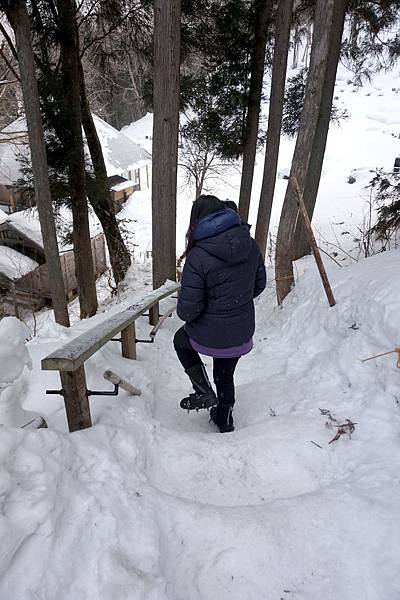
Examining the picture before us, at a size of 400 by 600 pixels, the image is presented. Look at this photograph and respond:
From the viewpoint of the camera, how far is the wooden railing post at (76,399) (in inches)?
90.4

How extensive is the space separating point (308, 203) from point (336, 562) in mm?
8422

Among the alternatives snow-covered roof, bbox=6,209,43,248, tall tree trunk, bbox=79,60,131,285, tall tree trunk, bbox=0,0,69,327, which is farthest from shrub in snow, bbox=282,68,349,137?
snow-covered roof, bbox=6,209,43,248

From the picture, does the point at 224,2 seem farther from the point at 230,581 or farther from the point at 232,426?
the point at 230,581

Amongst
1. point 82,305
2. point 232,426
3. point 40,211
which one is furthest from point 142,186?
point 232,426

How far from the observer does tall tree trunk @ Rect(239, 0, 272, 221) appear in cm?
822

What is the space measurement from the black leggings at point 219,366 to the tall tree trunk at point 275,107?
7363 mm

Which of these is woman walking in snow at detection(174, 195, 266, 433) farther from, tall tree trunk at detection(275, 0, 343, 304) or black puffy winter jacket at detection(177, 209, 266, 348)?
tall tree trunk at detection(275, 0, 343, 304)

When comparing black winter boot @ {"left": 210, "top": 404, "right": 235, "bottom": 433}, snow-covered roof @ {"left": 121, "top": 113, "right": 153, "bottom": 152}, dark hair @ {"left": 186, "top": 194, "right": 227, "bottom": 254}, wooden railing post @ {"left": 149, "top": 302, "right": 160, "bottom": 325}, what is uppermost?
dark hair @ {"left": 186, "top": 194, "right": 227, "bottom": 254}

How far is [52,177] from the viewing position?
809cm

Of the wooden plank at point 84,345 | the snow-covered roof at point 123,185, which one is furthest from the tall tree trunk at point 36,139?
the snow-covered roof at point 123,185

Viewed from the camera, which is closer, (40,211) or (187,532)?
(187,532)

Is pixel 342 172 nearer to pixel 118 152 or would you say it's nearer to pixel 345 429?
pixel 118 152

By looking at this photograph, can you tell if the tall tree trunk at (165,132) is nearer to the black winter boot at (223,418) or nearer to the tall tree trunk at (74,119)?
the tall tree trunk at (74,119)

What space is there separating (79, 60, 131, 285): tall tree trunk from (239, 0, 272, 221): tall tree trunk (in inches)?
143
